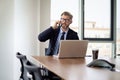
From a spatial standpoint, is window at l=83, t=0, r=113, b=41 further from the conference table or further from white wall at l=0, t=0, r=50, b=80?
the conference table

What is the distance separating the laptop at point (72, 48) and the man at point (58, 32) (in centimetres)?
53

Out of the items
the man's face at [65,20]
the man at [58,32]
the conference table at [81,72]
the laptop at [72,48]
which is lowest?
the conference table at [81,72]

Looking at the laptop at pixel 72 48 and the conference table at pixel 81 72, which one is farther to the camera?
the laptop at pixel 72 48

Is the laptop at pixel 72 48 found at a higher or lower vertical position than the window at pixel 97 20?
lower

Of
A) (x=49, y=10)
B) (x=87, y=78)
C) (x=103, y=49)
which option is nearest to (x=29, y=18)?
(x=49, y=10)

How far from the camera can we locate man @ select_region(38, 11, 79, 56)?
3474mm

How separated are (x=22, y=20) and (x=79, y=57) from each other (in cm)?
180

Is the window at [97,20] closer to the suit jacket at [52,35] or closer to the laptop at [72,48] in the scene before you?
the suit jacket at [52,35]

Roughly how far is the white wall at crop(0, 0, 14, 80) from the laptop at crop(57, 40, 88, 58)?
182cm

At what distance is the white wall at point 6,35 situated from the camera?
176 inches

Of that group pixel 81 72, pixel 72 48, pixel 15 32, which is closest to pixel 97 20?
Answer: pixel 15 32

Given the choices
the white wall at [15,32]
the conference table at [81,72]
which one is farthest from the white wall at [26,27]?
the conference table at [81,72]

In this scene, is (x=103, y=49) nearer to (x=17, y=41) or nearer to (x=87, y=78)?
(x=17, y=41)

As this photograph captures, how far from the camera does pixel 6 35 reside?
177 inches
